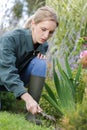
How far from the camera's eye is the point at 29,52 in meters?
3.78

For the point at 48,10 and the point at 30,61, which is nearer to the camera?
the point at 48,10

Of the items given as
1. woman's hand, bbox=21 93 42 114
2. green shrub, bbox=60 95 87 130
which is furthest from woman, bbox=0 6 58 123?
green shrub, bbox=60 95 87 130

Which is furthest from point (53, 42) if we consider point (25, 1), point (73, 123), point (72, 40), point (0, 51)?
point (25, 1)

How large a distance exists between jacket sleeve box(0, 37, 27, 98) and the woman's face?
229 mm

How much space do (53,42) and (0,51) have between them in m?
4.30

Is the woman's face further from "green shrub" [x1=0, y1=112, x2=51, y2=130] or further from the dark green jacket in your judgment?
"green shrub" [x1=0, y1=112, x2=51, y2=130]

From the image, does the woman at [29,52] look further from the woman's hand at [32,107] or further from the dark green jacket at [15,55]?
the woman's hand at [32,107]

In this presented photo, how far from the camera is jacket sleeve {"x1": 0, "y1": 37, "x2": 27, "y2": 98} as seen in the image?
114 inches

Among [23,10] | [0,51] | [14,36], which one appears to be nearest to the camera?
[0,51]

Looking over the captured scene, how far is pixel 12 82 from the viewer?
116 inches

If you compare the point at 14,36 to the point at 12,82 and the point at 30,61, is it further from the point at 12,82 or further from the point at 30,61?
the point at 12,82

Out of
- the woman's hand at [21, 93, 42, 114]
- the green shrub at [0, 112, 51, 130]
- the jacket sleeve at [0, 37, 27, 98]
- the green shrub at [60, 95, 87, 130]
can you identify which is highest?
the green shrub at [60, 95, 87, 130]

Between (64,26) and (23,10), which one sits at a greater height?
(64,26)

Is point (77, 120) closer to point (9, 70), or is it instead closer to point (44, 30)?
point (9, 70)
